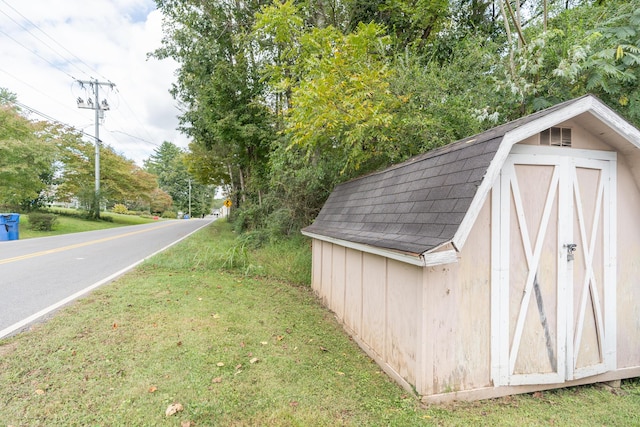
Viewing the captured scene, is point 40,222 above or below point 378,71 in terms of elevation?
below

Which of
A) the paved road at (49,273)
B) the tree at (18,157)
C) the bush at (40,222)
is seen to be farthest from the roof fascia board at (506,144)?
the tree at (18,157)

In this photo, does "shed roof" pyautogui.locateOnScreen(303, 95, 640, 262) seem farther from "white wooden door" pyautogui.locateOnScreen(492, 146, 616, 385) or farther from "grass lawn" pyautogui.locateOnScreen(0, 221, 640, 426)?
"grass lawn" pyautogui.locateOnScreen(0, 221, 640, 426)

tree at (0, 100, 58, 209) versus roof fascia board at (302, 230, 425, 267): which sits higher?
tree at (0, 100, 58, 209)

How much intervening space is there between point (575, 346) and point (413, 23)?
8645 millimetres

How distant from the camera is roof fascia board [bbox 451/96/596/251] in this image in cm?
267

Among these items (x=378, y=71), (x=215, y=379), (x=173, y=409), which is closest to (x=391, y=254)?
(x=215, y=379)

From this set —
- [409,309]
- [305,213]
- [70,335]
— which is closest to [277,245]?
[305,213]

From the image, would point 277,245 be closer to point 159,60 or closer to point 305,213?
point 305,213

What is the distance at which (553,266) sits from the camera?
3.19 meters

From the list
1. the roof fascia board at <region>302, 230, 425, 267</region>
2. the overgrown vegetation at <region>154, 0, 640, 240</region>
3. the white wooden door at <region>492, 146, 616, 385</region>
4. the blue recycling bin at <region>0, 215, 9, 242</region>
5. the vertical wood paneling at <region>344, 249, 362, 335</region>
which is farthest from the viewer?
the blue recycling bin at <region>0, 215, 9, 242</region>

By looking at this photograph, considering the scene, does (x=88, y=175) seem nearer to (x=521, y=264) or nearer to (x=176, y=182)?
(x=521, y=264)

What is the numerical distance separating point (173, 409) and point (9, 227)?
1641cm

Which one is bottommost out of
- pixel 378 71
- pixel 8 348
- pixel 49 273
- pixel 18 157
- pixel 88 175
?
pixel 8 348

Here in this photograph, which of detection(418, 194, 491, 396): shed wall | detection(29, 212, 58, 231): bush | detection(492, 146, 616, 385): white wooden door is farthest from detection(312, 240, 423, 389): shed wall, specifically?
detection(29, 212, 58, 231): bush
